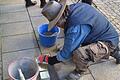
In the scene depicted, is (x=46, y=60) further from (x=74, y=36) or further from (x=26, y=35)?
(x=26, y=35)

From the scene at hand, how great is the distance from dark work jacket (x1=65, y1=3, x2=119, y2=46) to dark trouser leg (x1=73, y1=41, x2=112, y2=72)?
3.7 inches

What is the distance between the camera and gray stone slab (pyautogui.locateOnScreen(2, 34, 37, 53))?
11.1 feet

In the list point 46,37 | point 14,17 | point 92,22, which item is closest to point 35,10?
point 14,17

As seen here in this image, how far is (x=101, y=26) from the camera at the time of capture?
8.38 feet

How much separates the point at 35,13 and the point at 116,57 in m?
2.05

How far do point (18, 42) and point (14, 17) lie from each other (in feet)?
2.77

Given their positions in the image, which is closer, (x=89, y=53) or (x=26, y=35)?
(x=89, y=53)

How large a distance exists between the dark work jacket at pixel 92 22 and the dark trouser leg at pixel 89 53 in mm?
95

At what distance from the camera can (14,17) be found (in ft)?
13.6

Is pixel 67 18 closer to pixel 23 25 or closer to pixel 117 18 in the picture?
pixel 23 25

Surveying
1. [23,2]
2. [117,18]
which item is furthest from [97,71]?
[23,2]

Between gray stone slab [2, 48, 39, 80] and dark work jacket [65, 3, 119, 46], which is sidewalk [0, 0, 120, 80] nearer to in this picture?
gray stone slab [2, 48, 39, 80]

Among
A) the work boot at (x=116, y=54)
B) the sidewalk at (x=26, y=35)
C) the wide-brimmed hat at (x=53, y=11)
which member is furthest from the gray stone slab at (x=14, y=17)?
the work boot at (x=116, y=54)

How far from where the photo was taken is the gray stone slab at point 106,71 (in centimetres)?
284
